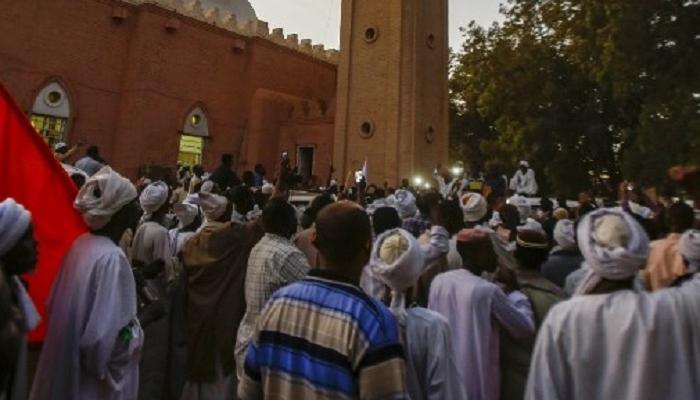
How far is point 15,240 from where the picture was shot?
2.15 metres

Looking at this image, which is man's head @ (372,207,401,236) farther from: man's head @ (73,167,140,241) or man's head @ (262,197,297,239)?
man's head @ (73,167,140,241)

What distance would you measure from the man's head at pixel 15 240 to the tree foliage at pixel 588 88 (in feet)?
52.3

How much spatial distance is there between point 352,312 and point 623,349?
1146mm

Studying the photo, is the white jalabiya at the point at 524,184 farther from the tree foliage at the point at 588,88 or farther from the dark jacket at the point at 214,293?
the dark jacket at the point at 214,293

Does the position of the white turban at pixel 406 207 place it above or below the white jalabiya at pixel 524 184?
below

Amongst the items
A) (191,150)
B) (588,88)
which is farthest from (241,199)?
(588,88)

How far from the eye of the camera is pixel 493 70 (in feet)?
82.4

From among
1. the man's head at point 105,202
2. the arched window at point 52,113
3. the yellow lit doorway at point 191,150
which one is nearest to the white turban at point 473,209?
the man's head at point 105,202

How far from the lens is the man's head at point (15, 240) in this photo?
2123 mm

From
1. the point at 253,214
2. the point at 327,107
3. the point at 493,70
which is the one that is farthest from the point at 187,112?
the point at 253,214

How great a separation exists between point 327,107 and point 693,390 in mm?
26003

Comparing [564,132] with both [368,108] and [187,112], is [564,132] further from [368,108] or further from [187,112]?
[187,112]

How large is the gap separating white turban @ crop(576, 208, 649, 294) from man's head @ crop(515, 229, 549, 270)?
129cm

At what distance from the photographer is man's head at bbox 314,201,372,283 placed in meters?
2.11
